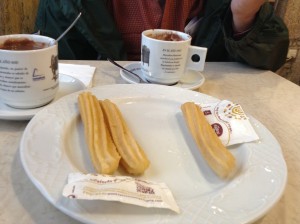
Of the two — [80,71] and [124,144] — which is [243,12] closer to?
[80,71]

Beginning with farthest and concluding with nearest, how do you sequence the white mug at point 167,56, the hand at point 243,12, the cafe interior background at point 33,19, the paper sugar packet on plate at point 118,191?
the cafe interior background at point 33,19 → the hand at point 243,12 → the white mug at point 167,56 → the paper sugar packet on plate at point 118,191

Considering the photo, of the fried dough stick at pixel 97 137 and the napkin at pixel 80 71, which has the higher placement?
the fried dough stick at pixel 97 137

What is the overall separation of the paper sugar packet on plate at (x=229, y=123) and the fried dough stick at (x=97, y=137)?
6.1 inches

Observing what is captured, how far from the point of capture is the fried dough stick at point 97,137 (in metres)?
0.32

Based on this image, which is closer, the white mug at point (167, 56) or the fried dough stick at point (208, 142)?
the fried dough stick at point (208, 142)

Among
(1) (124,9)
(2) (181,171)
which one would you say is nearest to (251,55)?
(1) (124,9)

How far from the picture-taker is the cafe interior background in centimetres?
112

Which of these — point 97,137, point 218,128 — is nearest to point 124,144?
point 97,137

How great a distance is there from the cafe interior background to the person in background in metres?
0.33

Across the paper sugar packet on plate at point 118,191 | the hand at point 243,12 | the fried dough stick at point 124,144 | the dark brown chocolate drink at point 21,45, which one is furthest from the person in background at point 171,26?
the paper sugar packet on plate at point 118,191

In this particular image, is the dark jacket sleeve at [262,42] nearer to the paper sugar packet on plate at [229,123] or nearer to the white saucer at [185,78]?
the white saucer at [185,78]

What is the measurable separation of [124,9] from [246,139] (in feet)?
2.02

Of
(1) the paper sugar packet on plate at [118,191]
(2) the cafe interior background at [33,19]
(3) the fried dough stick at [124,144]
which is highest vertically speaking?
(1) the paper sugar packet on plate at [118,191]

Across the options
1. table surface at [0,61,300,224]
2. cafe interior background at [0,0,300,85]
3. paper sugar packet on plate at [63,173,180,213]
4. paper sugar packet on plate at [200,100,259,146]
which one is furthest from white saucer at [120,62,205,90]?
cafe interior background at [0,0,300,85]
